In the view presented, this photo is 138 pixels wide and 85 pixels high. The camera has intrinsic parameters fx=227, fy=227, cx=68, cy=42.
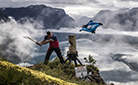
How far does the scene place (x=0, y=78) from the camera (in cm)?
694

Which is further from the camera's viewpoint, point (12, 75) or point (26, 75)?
point (26, 75)

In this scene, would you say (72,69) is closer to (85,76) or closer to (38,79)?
(85,76)

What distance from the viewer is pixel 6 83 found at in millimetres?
6910

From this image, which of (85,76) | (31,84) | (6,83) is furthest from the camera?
(85,76)

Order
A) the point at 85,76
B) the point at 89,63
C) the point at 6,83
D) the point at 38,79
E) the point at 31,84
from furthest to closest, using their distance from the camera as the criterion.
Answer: the point at 89,63, the point at 85,76, the point at 38,79, the point at 31,84, the point at 6,83

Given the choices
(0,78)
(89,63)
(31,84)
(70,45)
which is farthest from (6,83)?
(89,63)

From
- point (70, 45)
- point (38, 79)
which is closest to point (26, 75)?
point (38, 79)

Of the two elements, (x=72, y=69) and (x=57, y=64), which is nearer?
(x=72, y=69)

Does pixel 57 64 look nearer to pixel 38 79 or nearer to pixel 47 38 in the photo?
pixel 47 38

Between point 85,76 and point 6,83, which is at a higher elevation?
point 6,83

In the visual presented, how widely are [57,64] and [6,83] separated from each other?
45.7 ft

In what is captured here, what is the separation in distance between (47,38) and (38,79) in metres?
9.25

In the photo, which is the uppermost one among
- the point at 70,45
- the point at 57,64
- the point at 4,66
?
the point at 4,66

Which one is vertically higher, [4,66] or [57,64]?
[4,66]
